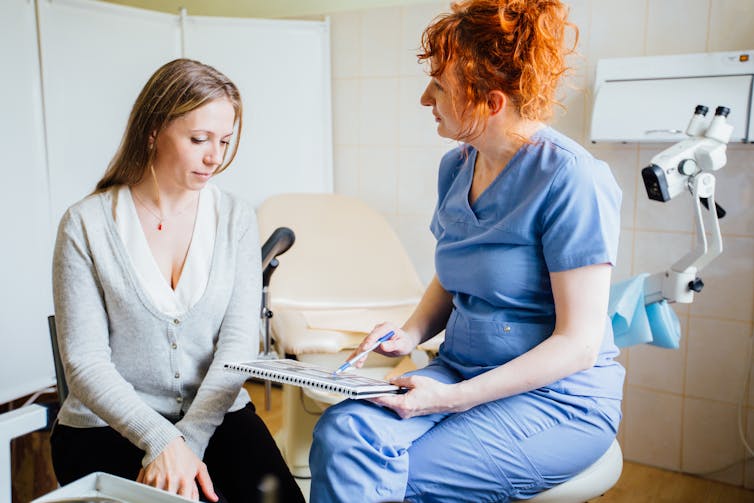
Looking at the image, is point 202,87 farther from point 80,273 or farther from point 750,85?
point 750,85

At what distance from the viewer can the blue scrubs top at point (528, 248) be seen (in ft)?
3.46

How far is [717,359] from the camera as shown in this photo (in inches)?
80.6

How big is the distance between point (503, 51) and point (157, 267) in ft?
2.18

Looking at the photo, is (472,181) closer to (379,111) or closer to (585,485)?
(585,485)

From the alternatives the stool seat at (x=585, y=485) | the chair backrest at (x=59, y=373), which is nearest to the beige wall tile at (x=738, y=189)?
the stool seat at (x=585, y=485)

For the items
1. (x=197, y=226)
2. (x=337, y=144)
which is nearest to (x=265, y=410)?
(x=337, y=144)

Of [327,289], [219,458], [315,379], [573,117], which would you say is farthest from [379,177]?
[315,379]

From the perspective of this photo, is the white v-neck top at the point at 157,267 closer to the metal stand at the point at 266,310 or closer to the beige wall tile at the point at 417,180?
the metal stand at the point at 266,310

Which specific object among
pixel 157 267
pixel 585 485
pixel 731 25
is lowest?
pixel 585 485

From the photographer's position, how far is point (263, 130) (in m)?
2.55

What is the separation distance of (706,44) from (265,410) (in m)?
1.84

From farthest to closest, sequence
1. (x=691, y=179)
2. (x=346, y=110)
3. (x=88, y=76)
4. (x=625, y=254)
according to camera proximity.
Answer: (x=346, y=110)
(x=88, y=76)
(x=625, y=254)
(x=691, y=179)

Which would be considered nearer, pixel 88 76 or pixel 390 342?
pixel 390 342

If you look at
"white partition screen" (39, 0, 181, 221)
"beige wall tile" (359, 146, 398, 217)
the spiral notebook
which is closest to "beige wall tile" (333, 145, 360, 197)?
"beige wall tile" (359, 146, 398, 217)
